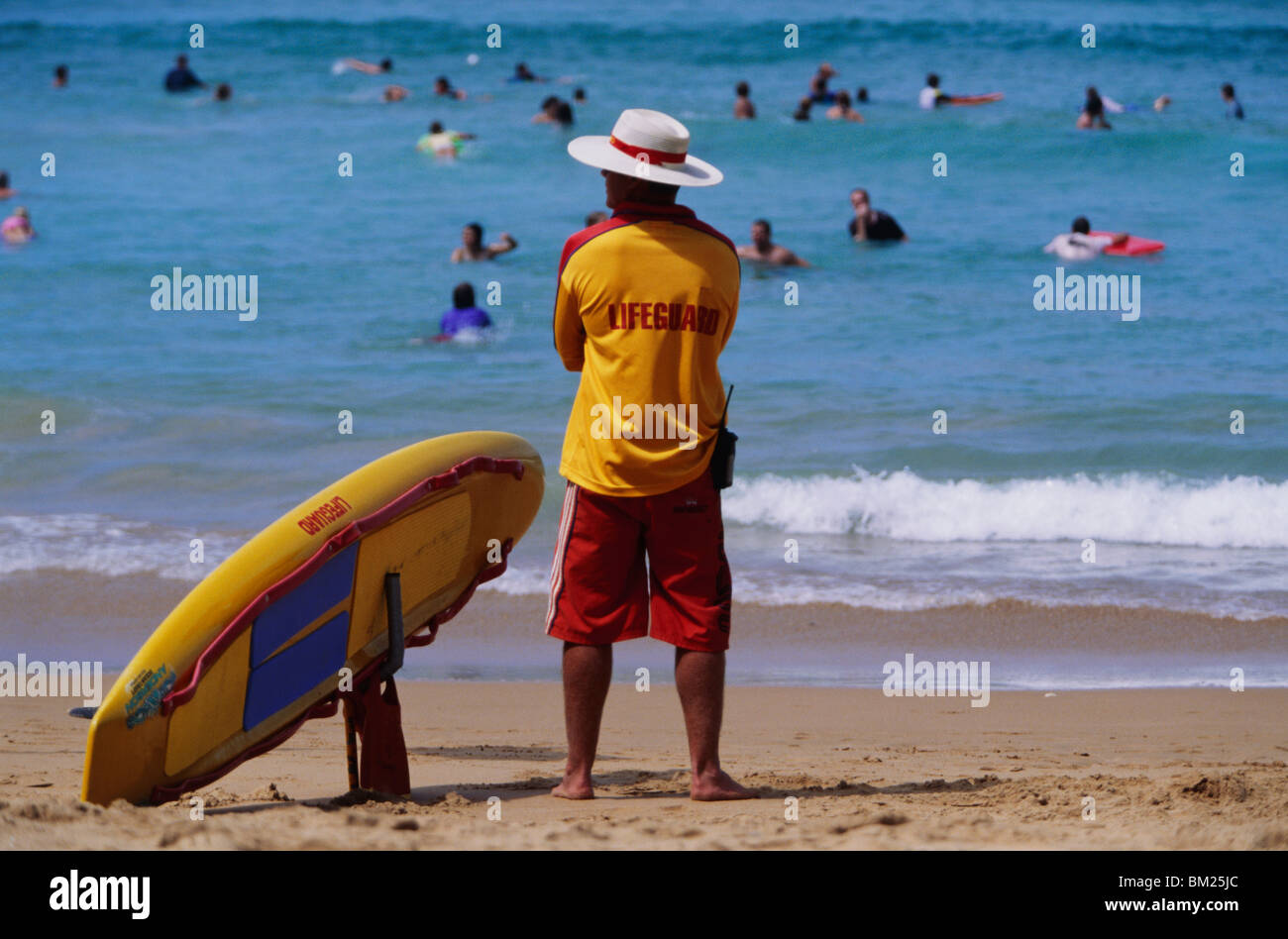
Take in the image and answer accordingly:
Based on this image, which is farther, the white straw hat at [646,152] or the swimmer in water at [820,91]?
the swimmer in water at [820,91]

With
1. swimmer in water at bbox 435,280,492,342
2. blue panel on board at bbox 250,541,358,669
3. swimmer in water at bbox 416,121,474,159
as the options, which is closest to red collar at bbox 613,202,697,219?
blue panel on board at bbox 250,541,358,669

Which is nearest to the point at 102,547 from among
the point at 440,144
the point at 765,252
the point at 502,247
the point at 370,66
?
the point at 502,247

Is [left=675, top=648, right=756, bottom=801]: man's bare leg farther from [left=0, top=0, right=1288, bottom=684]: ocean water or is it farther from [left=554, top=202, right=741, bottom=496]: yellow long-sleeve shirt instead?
[left=0, top=0, right=1288, bottom=684]: ocean water

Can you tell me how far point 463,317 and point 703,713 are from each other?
9.12 m

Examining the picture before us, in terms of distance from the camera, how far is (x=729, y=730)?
514 centimetres

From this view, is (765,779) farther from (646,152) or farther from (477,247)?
(477,247)

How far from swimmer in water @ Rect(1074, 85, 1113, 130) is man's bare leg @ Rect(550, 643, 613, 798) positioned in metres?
19.1

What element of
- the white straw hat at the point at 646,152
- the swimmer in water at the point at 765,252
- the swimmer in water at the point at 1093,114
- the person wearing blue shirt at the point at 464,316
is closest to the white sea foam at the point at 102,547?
the white straw hat at the point at 646,152

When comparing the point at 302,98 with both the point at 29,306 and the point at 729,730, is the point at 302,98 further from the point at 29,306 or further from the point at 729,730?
the point at 729,730

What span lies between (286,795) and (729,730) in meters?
1.87

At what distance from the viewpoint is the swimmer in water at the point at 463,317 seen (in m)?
12.3

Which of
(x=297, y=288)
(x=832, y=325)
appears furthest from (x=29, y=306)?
(x=832, y=325)

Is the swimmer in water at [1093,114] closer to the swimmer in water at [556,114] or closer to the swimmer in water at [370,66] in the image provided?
the swimmer in water at [556,114]

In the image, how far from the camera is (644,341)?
11.2 ft
